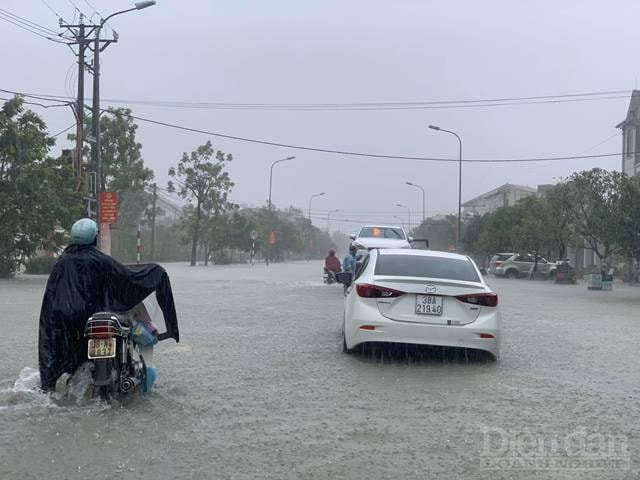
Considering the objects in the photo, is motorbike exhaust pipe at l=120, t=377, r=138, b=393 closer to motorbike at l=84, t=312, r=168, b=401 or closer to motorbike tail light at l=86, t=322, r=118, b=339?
motorbike at l=84, t=312, r=168, b=401

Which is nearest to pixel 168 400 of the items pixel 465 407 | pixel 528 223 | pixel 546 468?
pixel 465 407

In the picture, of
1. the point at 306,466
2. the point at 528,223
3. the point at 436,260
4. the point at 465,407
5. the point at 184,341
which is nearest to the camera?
the point at 306,466

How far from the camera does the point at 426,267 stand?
8.95m

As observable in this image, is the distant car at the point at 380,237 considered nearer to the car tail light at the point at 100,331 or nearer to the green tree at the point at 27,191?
the green tree at the point at 27,191

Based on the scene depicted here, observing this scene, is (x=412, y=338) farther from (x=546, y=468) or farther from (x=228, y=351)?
(x=546, y=468)

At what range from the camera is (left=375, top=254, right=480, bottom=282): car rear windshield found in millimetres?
8742

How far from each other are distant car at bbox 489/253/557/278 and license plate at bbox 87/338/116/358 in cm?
3800

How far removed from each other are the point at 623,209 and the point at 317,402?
2139 cm

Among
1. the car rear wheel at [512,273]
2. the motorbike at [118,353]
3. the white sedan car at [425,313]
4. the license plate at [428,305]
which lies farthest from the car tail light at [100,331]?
the car rear wheel at [512,273]

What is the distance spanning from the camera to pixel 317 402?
653 cm

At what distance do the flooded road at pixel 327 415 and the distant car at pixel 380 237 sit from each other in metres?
11.1

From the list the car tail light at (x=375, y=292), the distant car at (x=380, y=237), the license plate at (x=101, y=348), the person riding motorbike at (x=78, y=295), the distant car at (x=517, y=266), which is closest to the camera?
the license plate at (x=101, y=348)

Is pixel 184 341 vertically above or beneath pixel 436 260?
beneath

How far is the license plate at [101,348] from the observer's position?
18.7 feet
